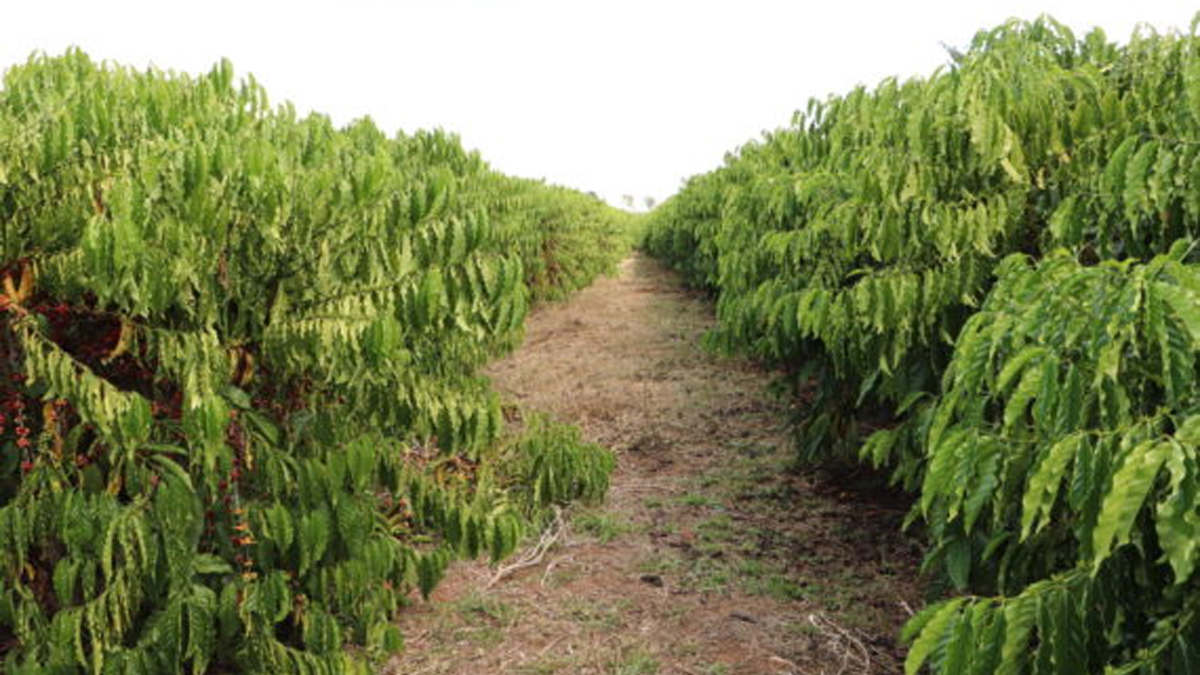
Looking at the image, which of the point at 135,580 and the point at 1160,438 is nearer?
the point at 1160,438

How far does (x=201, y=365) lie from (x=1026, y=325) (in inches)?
91.8

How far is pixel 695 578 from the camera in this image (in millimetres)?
4879

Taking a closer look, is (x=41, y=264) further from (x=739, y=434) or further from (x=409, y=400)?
(x=739, y=434)

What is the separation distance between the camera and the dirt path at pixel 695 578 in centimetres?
405

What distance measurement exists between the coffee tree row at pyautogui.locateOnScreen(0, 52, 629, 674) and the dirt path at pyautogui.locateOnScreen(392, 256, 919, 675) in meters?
1.07

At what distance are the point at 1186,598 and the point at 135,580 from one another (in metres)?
2.90

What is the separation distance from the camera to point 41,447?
8.81 feet

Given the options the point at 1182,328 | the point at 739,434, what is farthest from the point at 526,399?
the point at 1182,328

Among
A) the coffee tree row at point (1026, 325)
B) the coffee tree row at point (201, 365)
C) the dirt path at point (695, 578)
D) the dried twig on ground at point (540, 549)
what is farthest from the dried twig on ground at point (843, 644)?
the coffee tree row at point (201, 365)


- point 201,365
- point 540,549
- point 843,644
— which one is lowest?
point 843,644

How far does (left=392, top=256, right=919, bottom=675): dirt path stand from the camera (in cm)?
405

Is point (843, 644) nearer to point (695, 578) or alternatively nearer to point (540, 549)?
point (695, 578)

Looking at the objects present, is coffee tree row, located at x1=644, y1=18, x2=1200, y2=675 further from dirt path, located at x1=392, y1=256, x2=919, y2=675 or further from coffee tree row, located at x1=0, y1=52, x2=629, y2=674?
coffee tree row, located at x1=0, y1=52, x2=629, y2=674

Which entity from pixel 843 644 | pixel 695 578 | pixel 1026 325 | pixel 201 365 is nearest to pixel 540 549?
pixel 695 578
